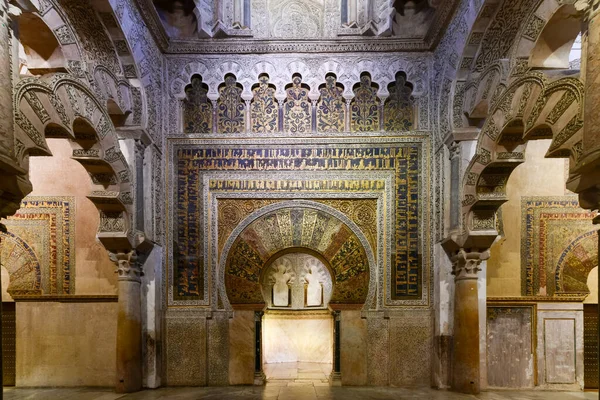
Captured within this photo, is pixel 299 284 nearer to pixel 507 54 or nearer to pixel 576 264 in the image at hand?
pixel 576 264

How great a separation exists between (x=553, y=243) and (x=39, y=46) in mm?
6955

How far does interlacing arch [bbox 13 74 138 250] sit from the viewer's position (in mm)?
3752

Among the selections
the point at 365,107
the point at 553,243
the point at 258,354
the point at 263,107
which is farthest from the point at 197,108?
the point at 553,243

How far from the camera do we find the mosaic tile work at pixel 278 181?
6863mm

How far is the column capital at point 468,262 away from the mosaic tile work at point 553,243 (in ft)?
4.56

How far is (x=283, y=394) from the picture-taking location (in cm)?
617

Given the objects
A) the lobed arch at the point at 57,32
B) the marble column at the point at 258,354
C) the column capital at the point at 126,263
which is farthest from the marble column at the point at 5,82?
the marble column at the point at 258,354

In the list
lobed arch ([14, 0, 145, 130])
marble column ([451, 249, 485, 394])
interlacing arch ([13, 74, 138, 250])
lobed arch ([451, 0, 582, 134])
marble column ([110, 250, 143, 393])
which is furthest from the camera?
marble column ([110, 250, 143, 393])

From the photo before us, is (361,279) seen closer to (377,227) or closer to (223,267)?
(377,227)

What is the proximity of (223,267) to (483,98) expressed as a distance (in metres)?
4.13

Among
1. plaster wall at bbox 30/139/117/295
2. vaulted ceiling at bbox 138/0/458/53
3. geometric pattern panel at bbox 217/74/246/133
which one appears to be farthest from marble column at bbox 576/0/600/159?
plaster wall at bbox 30/139/117/295

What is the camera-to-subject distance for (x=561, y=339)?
6.81 metres

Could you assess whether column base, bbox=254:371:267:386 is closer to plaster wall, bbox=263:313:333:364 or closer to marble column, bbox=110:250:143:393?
marble column, bbox=110:250:143:393

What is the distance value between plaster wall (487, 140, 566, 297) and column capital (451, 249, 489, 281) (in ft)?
3.55
